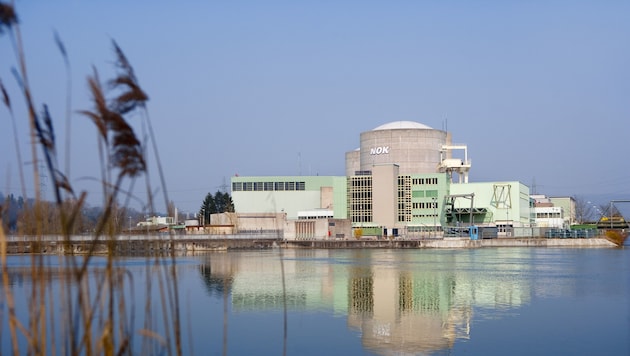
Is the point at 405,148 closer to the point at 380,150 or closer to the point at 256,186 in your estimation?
the point at 380,150

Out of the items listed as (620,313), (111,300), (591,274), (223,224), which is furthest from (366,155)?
(111,300)

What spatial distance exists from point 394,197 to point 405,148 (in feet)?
27.0

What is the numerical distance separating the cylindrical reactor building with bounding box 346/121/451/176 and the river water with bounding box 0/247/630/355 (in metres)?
55.5

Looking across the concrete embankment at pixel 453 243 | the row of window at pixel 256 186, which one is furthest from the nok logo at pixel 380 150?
the concrete embankment at pixel 453 243

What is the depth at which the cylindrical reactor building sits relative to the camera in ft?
296

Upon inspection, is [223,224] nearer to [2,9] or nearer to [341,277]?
[341,277]

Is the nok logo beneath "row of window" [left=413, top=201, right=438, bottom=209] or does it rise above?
above

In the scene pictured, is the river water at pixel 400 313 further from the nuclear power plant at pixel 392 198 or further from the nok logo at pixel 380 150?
the nok logo at pixel 380 150

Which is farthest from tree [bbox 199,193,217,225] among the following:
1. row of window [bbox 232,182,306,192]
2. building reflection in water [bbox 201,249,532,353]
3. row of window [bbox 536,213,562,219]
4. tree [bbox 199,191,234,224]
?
building reflection in water [bbox 201,249,532,353]

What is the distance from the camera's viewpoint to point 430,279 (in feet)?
105

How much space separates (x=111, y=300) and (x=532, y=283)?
91.9ft

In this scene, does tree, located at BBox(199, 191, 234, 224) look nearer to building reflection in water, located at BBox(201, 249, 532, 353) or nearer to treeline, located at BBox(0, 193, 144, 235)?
building reflection in water, located at BBox(201, 249, 532, 353)

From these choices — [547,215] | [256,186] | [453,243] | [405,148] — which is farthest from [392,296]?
[547,215]

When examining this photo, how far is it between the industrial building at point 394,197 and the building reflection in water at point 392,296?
45.8m
